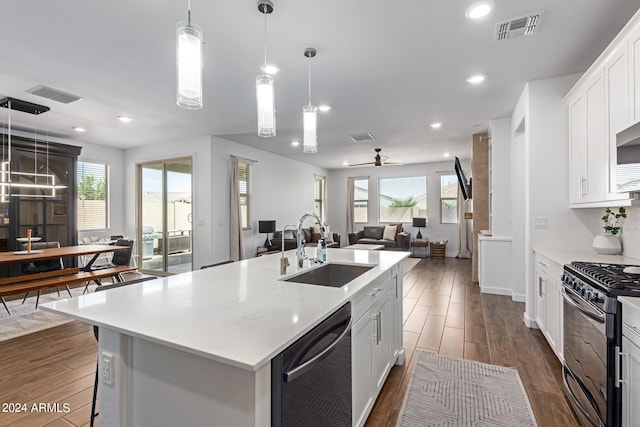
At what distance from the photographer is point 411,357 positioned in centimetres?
276

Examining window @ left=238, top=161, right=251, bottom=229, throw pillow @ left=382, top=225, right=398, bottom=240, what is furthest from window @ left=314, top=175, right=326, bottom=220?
window @ left=238, top=161, right=251, bottom=229

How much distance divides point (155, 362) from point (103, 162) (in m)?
6.95

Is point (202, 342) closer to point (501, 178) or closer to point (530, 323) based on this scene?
point (530, 323)

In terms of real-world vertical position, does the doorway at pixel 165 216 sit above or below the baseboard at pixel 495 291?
above

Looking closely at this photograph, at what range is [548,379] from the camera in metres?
2.39

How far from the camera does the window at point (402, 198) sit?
9.37 meters

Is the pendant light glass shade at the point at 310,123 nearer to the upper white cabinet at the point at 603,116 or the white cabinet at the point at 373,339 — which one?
the white cabinet at the point at 373,339

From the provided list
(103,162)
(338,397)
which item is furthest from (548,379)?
(103,162)

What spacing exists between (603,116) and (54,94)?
5.53 meters

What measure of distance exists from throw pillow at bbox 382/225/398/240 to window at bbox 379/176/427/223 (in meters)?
0.85

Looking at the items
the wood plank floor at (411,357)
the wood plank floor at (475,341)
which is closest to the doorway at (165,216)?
the wood plank floor at (411,357)

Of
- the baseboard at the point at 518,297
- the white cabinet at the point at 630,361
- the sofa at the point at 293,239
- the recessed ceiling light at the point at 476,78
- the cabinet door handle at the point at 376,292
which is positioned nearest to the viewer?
the white cabinet at the point at 630,361

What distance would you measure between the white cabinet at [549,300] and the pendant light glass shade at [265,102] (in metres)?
2.48

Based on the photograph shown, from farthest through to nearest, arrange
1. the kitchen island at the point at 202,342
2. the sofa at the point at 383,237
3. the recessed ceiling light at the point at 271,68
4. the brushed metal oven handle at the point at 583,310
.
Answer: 1. the sofa at the point at 383,237
2. the recessed ceiling light at the point at 271,68
3. the brushed metal oven handle at the point at 583,310
4. the kitchen island at the point at 202,342
